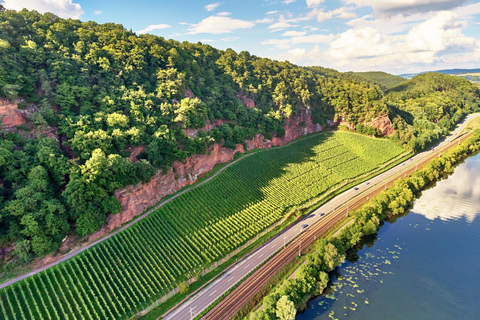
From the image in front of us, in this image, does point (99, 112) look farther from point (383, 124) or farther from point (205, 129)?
point (383, 124)

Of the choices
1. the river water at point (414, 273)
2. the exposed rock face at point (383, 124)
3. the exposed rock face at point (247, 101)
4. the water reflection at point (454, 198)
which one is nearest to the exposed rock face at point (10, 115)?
the river water at point (414, 273)

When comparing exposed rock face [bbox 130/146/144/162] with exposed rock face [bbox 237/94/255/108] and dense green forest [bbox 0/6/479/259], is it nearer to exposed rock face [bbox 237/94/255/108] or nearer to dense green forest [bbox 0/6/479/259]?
dense green forest [bbox 0/6/479/259]

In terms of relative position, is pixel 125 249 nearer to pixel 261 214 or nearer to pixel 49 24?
pixel 261 214

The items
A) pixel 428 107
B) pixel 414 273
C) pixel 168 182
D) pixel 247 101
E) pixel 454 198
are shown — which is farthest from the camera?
pixel 428 107

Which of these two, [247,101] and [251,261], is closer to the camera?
[251,261]

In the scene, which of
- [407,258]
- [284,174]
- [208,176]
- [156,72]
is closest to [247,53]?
[156,72]

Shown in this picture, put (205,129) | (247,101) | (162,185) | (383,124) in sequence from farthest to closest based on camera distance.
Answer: (383,124), (247,101), (205,129), (162,185)

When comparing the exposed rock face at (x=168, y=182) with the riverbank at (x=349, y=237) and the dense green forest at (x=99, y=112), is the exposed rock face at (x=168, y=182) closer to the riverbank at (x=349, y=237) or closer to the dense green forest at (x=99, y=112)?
the dense green forest at (x=99, y=112)

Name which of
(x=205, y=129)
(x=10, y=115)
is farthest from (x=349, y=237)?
(x=10, y=115)
